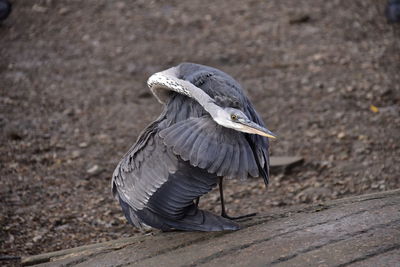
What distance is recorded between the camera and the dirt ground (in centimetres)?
467

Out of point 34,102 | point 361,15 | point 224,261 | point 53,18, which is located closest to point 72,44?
point 53,18

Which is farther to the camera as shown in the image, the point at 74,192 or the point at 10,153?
the point at 10,153

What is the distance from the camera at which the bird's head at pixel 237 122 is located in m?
2.70

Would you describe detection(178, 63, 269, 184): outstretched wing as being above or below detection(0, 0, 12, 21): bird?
below

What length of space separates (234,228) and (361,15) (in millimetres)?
5258

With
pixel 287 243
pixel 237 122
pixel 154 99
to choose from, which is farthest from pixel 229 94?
pixel 154 99

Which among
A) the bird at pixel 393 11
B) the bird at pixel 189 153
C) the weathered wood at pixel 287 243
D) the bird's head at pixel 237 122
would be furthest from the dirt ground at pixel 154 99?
the bird's head at pixel 237 122

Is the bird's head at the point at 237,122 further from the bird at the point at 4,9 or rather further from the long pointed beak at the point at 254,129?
the bird at the point at 4,9

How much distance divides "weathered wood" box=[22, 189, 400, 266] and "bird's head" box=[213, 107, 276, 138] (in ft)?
1.68


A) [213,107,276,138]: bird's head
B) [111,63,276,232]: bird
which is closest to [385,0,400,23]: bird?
[111,63,276,232]: bird

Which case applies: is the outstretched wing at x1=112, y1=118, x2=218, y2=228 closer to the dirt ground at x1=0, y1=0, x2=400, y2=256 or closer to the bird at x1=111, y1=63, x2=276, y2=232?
the bird at x1=111, y1=63, x2=276, y2=232

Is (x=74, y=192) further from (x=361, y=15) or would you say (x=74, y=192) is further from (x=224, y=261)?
(x=361, y=15)

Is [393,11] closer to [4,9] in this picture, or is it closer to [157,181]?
[4,9]

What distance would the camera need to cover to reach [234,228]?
122 inches
